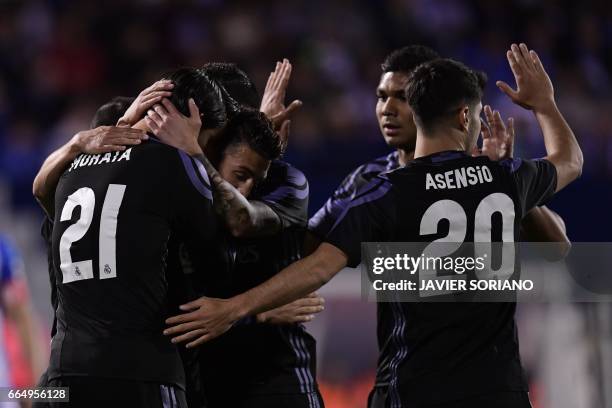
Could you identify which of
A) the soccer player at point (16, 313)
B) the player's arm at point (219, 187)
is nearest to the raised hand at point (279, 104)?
the player's arm at point (219, 187)

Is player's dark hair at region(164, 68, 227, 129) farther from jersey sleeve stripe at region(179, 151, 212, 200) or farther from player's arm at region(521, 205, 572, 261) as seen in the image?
player's arm at region(521, 205, 572, 261)

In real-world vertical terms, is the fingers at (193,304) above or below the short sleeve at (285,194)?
below

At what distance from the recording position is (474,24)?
1061 centimetres

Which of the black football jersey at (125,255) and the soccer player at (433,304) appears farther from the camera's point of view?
the soccer player at (433,304)

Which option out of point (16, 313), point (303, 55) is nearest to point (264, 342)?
point (16, 313)

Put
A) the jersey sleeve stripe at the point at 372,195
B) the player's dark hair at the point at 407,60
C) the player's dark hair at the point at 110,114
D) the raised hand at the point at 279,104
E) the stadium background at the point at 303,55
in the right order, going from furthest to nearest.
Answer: the stadium background at the point at 303,55
the player's dark hair at the point at 407,60
the raised hand at the point at 279,104
the player's dark hair at the point at 110,114
the jersey sleeve stripe at the point at 372,195

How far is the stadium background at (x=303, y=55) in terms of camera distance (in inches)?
319

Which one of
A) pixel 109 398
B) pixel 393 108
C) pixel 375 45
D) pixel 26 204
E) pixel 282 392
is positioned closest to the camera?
pixel 109 398

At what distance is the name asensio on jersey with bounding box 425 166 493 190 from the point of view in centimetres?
364

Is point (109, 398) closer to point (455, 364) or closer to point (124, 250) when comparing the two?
point (124, 250)

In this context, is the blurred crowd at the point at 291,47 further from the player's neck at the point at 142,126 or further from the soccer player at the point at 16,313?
the player's neck at the point at 142,126

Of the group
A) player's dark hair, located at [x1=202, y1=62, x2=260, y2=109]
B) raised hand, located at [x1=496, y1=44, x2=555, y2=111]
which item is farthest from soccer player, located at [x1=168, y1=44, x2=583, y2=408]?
player's dark hair, located at [x1=202, y1=62, x2=260, y2=109]

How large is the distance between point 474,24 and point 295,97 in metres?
2.54

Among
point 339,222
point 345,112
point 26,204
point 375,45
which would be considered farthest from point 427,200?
point 375,45
